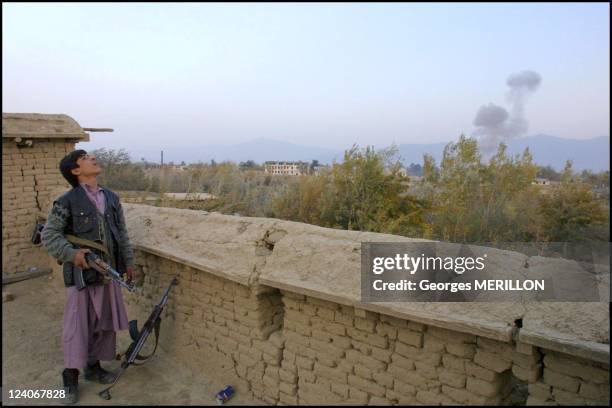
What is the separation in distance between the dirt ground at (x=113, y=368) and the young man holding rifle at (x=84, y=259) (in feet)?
0.80

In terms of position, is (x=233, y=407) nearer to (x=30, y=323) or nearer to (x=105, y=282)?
(x=105, y=282)

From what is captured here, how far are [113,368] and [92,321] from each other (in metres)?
0.75

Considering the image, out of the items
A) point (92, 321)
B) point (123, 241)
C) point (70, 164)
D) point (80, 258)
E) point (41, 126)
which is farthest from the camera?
point (41, 126)

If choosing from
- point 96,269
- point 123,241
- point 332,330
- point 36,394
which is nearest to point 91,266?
point 96,269

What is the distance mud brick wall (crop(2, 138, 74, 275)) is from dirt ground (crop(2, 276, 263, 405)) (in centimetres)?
193

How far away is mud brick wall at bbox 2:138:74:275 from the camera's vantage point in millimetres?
6914

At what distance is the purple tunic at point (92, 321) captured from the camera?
144 inches

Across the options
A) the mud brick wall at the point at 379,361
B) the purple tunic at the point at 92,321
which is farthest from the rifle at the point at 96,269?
the mud brick wall at the point at 379,361

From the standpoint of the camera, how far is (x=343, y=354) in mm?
3197

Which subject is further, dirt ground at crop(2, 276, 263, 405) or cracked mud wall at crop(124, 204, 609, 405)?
dirt ground at crop(2, 276, 263, 405)

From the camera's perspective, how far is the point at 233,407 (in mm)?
3719

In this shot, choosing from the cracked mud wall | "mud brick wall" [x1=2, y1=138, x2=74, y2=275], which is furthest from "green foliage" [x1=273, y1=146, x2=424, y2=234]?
"mud brick wall" [x1=2, y1=138, x2=74, y2=275]

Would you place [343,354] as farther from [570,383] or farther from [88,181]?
[88,181]

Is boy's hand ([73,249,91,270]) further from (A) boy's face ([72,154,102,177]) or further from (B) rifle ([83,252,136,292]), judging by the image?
(A) boy's face ([72,154,102,177])
